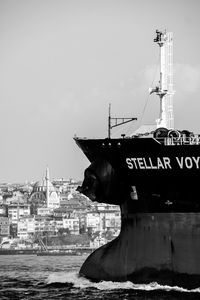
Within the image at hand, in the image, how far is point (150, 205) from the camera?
127 feet

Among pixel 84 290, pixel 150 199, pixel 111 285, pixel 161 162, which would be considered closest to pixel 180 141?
pixel 161 162

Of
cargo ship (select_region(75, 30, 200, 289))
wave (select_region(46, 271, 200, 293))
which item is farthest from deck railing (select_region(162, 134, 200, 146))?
wave (select_region(46, 271, 200, 293))

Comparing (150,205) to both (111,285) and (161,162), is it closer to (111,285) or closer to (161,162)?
(161,162)

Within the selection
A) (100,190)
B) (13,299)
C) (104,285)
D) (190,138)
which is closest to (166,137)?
(190,138)

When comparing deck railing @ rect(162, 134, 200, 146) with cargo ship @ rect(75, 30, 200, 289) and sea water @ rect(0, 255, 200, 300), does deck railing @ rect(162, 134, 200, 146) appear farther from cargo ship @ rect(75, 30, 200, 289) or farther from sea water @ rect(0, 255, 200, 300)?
A: sea water @ rect(0, 255, 200, 300)

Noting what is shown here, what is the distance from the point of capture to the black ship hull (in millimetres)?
37469

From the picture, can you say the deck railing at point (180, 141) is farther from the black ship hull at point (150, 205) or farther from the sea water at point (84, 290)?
the sea water at point (84, 290)

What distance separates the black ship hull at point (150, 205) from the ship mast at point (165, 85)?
9.97ft

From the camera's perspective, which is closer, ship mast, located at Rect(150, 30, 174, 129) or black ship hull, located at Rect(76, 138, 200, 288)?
black ship hull, located at Rect(76, 138, 200, 288)

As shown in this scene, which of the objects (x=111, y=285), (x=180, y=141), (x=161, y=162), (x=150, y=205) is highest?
(x=180, y=141)

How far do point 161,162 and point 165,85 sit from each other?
4632 millimetres

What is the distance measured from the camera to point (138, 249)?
38656 millimetres

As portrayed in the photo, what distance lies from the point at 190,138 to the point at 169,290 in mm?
6120

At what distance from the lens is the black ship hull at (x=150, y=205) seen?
37469 millimetres
